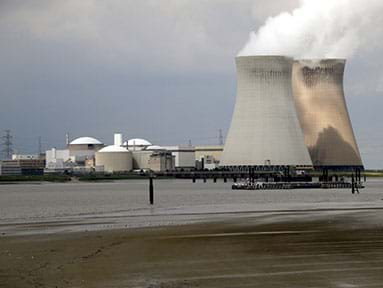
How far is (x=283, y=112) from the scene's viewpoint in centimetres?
7306

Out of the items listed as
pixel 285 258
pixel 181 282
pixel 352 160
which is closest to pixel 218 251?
pixel 285 258

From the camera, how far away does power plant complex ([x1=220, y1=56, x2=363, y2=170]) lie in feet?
233

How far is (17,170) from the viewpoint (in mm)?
144875

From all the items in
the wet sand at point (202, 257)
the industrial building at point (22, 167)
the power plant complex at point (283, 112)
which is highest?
the power plant complex at point (283, 112)

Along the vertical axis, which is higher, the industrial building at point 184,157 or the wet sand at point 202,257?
the industrial building at point 184,157

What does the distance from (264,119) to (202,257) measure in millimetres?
58039

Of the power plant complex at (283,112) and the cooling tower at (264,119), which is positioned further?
the power plant complex at (283,112)

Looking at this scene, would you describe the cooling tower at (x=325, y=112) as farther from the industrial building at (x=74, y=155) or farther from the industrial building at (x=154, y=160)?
the industrial building at (x=74, y=155)

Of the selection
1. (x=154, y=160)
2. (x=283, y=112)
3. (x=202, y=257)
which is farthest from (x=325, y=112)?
(x=202, y=257)

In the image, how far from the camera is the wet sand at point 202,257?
12234 millimetres

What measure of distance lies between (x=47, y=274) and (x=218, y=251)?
3.74 meters

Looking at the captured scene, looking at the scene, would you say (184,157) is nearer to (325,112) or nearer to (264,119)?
(325,112)

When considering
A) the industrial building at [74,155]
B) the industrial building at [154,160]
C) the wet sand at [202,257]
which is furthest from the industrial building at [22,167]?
the wet sand at [202,257]

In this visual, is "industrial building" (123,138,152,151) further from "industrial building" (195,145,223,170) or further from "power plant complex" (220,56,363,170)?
"power plant complex" (220,56,363,170)
